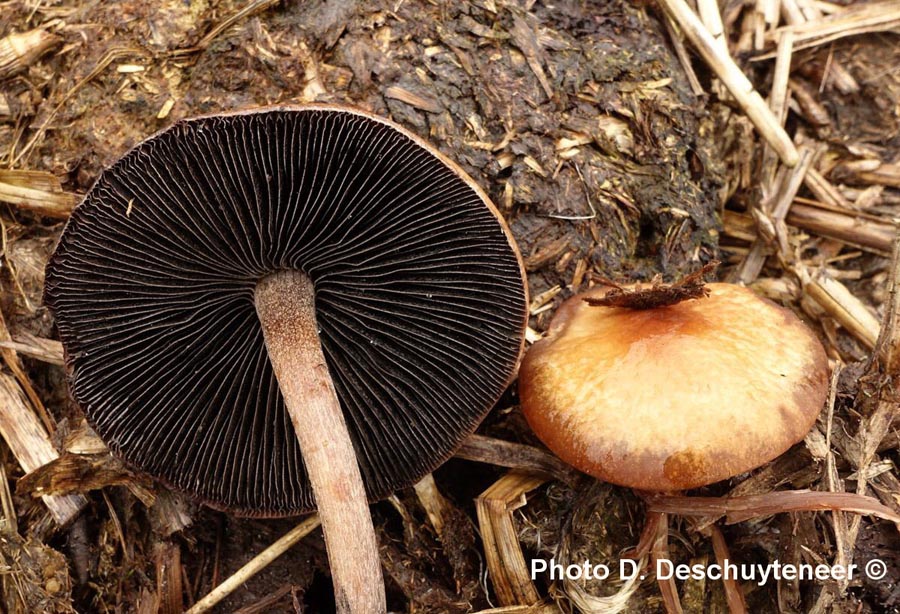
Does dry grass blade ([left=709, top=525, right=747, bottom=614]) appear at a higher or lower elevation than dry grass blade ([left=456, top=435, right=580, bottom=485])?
lower

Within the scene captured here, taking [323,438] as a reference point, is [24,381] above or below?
above

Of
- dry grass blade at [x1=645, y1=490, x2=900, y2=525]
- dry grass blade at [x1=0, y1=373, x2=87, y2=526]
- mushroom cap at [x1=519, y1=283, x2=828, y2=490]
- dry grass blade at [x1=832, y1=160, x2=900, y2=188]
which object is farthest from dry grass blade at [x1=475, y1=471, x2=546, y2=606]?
dry grass blade at [x1=832, y1=160, x2=900, y2=188]

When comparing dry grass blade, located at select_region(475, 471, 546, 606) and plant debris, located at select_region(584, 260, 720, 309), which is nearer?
plant debris, located at select_region(584, 260, 720, 309)

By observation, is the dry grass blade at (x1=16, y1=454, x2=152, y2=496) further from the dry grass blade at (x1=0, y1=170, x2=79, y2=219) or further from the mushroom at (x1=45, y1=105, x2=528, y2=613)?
the dry grass blade at (x1=0, y1=170, x2=79, y2=219)

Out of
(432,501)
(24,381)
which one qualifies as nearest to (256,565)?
(432,501)

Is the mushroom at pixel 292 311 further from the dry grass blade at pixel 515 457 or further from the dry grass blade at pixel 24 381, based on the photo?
the dry grass blade at pixel 24 381

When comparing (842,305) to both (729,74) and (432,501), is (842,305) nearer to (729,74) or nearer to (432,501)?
(729,74)
